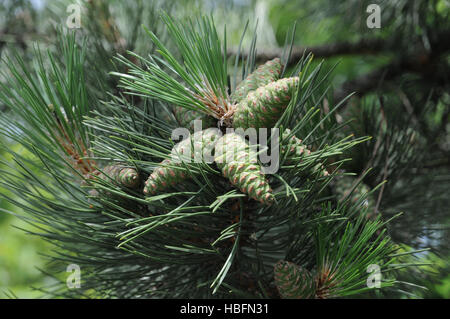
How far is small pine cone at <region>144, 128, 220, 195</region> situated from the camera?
395 mm

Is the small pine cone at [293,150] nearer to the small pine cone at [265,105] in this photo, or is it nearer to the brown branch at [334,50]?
the small pine cone at [265,105]

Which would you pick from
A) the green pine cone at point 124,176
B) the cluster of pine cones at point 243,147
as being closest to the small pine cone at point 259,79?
the cluster of pine cones at point 243,147

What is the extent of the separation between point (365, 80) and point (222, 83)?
50 cm

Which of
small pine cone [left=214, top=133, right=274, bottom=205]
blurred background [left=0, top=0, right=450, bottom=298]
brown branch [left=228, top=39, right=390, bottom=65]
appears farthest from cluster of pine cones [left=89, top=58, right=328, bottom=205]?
brown branch [left=228, top=39, right=390, bottom=65]

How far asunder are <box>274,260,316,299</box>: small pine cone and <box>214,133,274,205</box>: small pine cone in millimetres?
97

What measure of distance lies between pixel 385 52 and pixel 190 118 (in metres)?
0.62

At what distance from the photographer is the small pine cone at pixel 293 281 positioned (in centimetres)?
43

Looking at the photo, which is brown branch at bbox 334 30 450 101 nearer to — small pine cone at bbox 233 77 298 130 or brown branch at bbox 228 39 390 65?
brown branch at bbox 228 39 390 65

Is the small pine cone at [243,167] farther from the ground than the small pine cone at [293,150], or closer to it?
closer to it

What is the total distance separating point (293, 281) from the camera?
431 millimetres

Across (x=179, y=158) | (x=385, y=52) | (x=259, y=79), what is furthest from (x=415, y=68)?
(x=179, y=158)

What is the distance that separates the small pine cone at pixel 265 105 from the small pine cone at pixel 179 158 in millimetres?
33

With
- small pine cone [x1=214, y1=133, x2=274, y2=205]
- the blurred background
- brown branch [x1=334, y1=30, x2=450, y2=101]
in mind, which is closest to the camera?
small pine cone [x1=214, y1=133, x2=274, y2=205]
